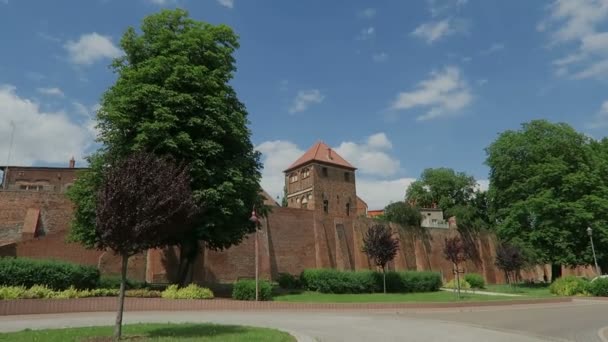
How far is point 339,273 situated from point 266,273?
10.9 m

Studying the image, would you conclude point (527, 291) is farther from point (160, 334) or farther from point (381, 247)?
point (160, 334)

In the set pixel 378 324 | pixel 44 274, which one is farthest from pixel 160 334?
pixel 44 274

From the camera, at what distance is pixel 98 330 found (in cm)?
1017

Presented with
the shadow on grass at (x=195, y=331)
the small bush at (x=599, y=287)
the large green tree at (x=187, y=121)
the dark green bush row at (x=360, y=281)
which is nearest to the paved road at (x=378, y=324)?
the shadow on grass at (x=195, y=331)

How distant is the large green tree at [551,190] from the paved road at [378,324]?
23.9 m

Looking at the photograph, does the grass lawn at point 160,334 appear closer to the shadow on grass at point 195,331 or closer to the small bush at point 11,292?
the shadow on grass at point 195,331

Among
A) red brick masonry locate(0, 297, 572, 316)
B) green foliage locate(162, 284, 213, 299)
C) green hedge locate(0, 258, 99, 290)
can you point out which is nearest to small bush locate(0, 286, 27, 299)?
red brick masonry locate(0, 297, 572, 316)

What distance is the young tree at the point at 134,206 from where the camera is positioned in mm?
9547

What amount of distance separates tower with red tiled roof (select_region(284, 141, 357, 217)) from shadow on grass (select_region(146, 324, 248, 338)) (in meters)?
41.4

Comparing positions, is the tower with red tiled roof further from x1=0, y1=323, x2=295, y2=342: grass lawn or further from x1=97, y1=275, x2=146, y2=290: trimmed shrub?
x1=0, y1=323, x2=295, y2=342: grass lawn

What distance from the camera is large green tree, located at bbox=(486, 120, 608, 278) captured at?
37750mm

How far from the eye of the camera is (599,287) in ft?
89.3

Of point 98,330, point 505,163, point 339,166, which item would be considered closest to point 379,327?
point 98,330

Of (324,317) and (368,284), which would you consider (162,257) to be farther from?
(324,317)
